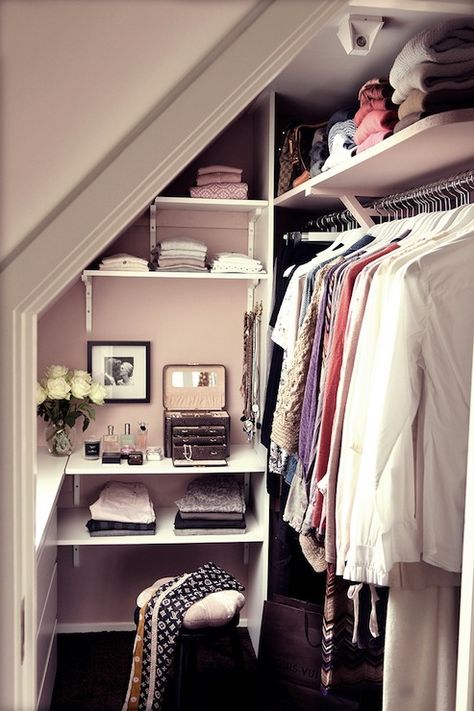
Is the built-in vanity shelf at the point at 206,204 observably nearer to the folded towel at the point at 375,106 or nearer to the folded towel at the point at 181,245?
the folded towel at the point at 181,245

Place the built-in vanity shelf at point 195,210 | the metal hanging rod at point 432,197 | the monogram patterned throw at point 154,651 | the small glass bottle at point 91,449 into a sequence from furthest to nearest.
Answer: the small glass bottle at point 91,449
the built-in vanity shelf at point 195,210
the monogram patterned throw at point 154,651
the metal hanging rod at point 432,197

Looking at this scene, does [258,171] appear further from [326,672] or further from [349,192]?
Answer: [326,672]

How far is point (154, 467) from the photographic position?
3082 mm

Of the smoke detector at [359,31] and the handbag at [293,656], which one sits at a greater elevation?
the smoke detector at [359,31]

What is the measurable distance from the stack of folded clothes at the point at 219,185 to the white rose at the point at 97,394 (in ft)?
2.85

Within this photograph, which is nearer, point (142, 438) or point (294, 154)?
point (294, 154)

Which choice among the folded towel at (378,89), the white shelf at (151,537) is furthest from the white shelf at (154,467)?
the folded towel at (378,89)

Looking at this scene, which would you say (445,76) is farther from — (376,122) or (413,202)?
(413,202)

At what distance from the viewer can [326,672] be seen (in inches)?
87.3

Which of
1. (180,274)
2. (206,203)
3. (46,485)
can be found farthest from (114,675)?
(206,203)

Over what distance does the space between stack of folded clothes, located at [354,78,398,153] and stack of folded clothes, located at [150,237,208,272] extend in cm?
100

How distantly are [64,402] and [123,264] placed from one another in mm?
608

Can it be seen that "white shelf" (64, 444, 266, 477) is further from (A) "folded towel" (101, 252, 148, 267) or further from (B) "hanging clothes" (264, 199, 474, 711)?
(B) "hanging clothes" (264, 199, 474, 711)

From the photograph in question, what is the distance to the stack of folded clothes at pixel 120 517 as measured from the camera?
305 centimetres
